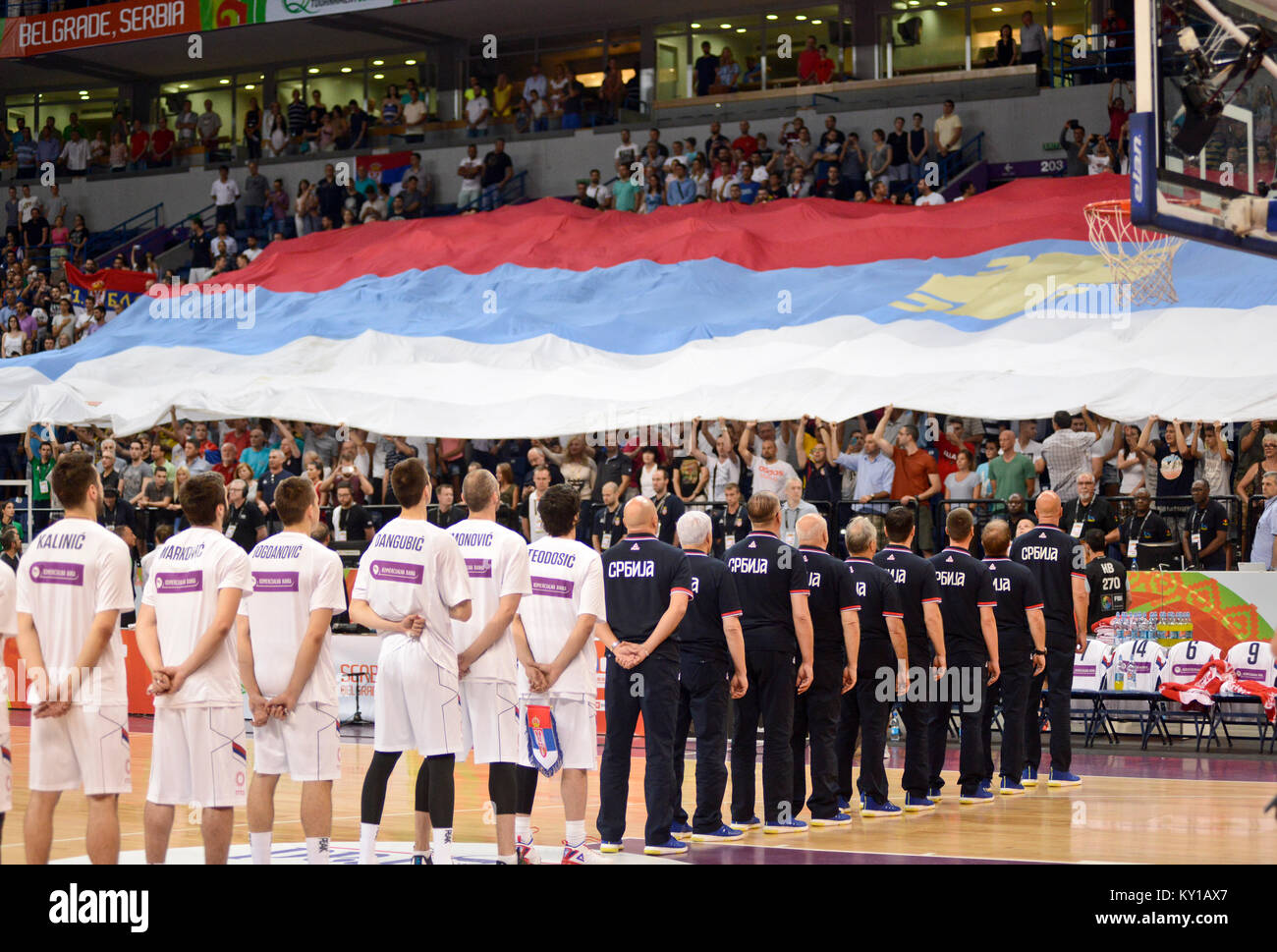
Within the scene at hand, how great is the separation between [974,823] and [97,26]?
1255 inches

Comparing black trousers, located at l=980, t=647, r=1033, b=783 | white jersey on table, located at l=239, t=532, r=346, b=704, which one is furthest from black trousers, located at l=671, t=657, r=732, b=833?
black trousers, located at l=980, t=647, r=1033, b=783

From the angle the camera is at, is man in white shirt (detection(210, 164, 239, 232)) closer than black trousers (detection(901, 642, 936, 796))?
No

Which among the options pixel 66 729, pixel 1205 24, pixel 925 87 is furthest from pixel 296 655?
pixel 925 87

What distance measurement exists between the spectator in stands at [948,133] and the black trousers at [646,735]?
61.1ft

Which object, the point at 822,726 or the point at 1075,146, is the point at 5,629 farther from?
the point at 1075,146

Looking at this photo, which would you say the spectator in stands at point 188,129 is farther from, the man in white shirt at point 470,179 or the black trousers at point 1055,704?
the black trousers at point 1055,704

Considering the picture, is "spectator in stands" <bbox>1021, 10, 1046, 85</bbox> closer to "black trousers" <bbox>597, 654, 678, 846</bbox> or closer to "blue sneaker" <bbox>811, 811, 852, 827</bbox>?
"blue sneaker" <bbox>811, 811, 852, 827</bbox>

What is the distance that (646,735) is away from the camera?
9.98m

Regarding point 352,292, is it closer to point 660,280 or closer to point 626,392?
point 660,280

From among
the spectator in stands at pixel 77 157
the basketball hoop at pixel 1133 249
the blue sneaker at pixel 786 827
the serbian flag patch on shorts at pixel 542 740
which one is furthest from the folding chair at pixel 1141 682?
the spectator in stands at pixel 77 157

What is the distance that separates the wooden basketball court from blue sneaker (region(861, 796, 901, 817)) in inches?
5.0

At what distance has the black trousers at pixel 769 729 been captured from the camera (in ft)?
35.7

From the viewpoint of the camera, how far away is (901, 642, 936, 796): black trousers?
11984 millimetres
